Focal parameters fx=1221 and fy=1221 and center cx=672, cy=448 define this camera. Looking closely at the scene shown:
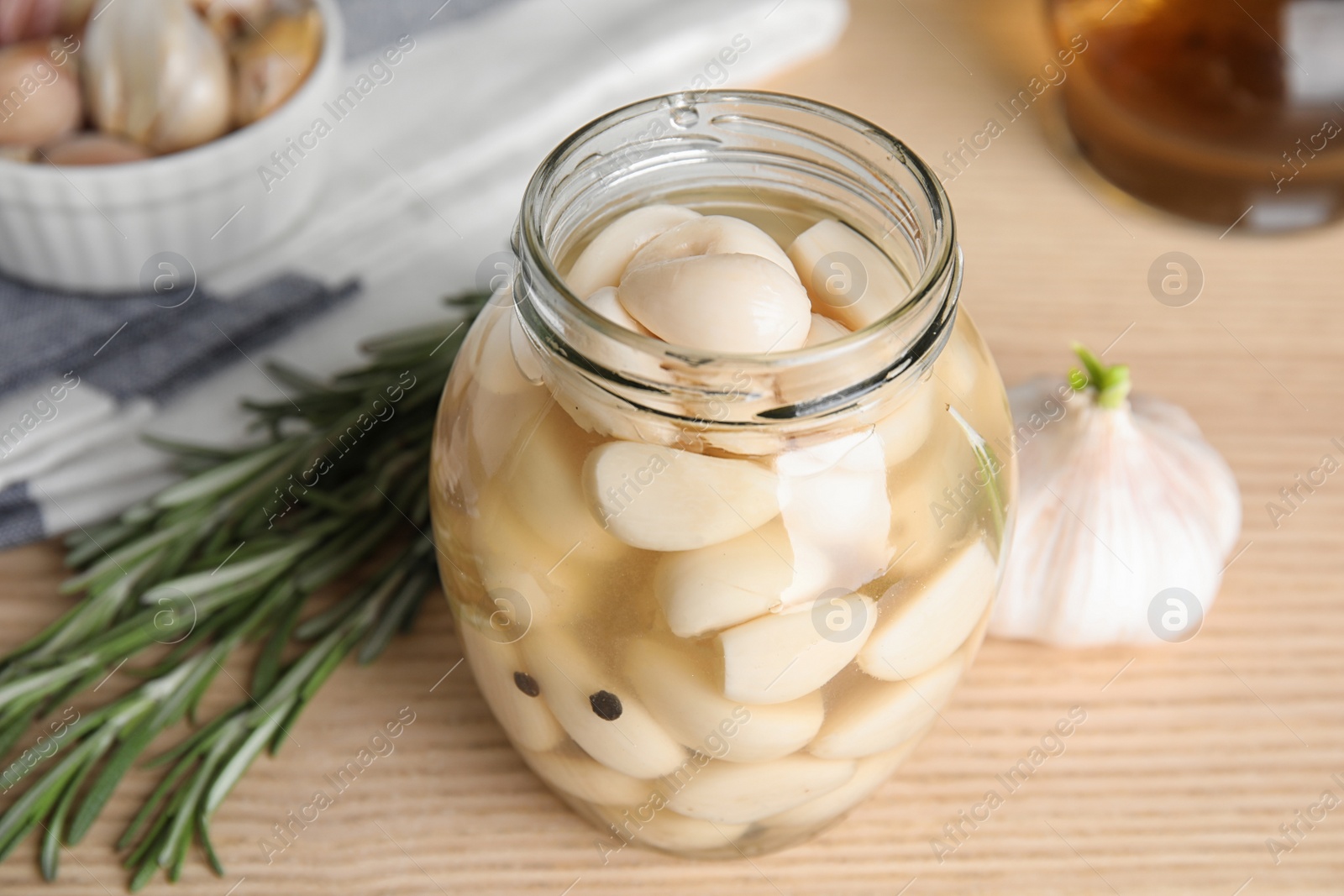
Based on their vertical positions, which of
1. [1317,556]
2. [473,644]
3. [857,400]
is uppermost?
[857,400]

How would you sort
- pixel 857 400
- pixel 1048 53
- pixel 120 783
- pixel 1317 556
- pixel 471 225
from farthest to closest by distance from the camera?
1. pixel 1048 53
2. pixel 471 225
3. pixel 1317 556
4. pixel 120 783
5. pixel 857 400

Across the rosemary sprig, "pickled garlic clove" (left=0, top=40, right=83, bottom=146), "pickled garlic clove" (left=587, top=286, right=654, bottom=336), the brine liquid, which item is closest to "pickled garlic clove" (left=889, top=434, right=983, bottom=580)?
the brine liquid

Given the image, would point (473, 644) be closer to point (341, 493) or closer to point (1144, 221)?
point (341, 493)

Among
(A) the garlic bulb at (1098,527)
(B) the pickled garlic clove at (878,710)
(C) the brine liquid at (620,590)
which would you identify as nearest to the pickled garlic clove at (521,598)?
(C) the brine liquid at (620,590)

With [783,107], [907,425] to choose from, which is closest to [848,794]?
[907,425]

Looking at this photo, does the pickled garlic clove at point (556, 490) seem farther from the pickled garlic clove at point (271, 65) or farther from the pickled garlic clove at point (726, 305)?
the pickled garlic clove at point (271, 65)

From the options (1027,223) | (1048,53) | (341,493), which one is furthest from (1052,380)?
(1048,53)
